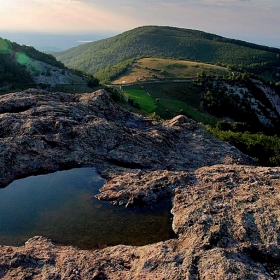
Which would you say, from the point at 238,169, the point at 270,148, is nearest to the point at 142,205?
the point at 238,169

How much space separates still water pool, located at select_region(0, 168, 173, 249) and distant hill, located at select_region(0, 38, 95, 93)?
53.5 metres

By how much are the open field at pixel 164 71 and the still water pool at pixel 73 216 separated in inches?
4843

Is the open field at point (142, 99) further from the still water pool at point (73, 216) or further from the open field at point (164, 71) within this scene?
the still water pool at point (73, 216)

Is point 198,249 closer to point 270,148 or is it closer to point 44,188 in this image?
point 44,188

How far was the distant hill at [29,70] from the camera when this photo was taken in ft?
247

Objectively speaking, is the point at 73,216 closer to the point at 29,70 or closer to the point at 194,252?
the point at 194,252

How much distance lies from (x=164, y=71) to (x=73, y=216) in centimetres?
14389

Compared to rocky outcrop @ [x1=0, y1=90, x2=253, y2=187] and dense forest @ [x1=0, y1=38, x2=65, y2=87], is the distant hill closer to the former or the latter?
dense forest @ [x1=0, y1=38, x2=65, y2=87]

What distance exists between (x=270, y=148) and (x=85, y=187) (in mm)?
34410

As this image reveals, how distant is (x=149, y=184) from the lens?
20.6 meters

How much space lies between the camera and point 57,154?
76.2 ft

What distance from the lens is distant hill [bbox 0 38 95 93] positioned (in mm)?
75438

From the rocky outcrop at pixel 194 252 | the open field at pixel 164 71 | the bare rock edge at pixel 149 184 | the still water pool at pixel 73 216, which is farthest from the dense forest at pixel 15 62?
the rocky outcrop at pixel 194 252

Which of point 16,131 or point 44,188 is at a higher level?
point 16,131
